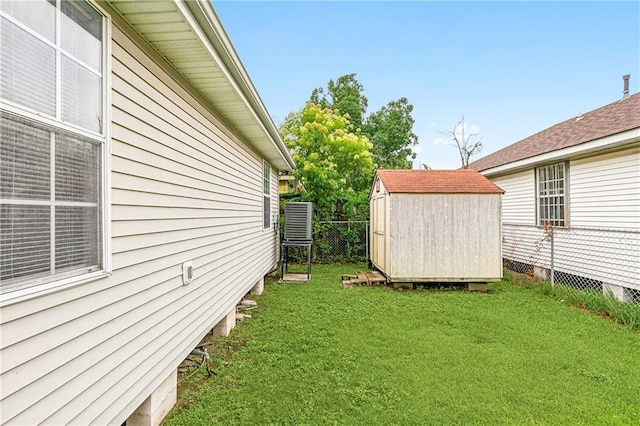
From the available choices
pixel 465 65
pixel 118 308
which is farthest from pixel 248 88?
pixel 465 65

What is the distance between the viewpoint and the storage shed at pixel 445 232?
7.08 metres

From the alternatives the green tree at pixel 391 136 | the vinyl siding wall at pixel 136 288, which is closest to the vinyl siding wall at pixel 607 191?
the vinyl siding wall at pixel 136 288

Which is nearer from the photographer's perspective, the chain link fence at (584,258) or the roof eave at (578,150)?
the roof eave at (578,150)

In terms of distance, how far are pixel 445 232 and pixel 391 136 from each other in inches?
764

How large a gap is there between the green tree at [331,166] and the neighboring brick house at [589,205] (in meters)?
4.87

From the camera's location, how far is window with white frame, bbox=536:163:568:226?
25.4 ft

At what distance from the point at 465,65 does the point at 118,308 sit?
594 inches

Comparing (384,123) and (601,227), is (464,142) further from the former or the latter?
(601,227)

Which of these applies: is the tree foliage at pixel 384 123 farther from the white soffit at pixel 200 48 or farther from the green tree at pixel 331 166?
the white soffit at pixel 200 48

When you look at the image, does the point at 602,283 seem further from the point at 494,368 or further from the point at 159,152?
the point at 159,152

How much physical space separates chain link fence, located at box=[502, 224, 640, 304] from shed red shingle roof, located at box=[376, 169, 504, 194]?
1.84 metres

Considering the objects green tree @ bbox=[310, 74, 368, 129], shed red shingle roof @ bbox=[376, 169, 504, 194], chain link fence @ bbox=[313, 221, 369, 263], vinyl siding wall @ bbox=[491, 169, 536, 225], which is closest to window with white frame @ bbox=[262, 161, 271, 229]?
shed red shingle roof @ bbox=[376, 169, 504, 194]

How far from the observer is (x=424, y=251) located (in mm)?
7145

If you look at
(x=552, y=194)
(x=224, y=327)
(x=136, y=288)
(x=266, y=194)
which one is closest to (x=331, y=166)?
(x=266, y=194)
